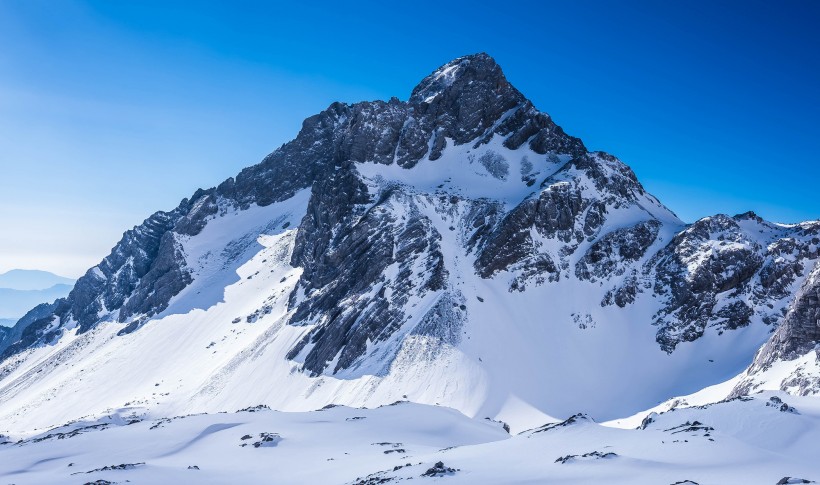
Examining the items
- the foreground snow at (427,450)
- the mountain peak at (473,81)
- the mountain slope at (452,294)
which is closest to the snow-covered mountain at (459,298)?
the mountain slope at (452,294)

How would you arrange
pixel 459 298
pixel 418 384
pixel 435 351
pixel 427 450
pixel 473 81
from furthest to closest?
pixel 473 81 < pixel 459 298 < pixel 435 351 < pixel 418 384 < pixel 427 450

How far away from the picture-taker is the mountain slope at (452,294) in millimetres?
85375

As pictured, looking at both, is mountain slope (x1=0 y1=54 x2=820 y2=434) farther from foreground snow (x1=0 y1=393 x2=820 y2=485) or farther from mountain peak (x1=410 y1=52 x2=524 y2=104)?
foreground snow (x1=0 y1=393 x2=820 y2=485)

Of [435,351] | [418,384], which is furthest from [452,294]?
[418,384]

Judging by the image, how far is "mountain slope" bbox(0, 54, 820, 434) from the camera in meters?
85.4

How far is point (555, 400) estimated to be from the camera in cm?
8144

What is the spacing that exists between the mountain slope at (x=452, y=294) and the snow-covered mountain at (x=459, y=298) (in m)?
0.42

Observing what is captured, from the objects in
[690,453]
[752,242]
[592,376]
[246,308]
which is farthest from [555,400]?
[246,308]

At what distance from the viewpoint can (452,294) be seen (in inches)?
3738

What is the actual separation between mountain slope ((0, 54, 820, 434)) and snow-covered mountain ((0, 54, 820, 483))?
1.38ft

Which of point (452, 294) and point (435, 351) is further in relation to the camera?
point (452, 294)

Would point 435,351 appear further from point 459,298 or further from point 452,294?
point 452,294

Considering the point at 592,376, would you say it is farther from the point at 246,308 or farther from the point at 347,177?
the point at 246,308

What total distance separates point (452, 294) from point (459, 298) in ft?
4.50
